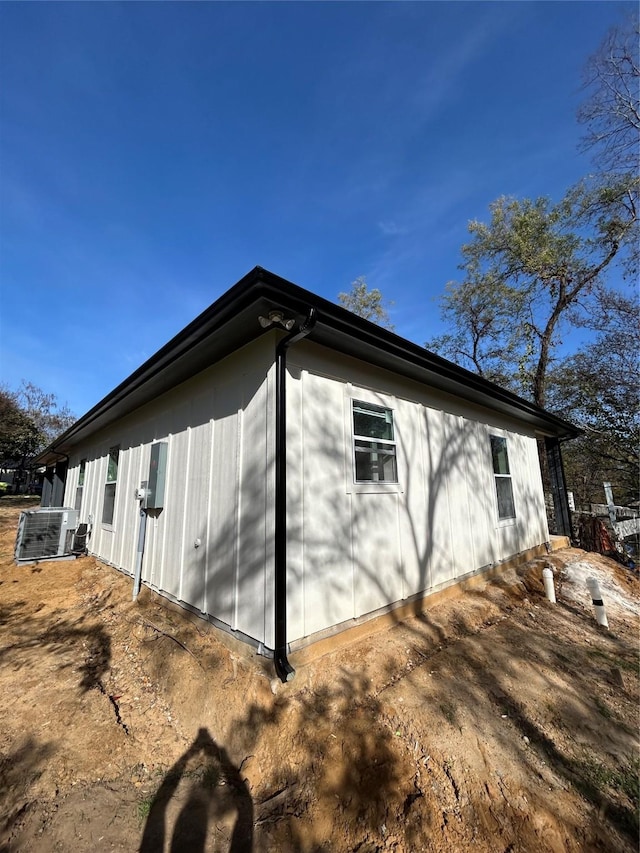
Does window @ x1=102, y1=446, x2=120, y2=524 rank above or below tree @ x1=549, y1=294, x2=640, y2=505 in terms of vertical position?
below

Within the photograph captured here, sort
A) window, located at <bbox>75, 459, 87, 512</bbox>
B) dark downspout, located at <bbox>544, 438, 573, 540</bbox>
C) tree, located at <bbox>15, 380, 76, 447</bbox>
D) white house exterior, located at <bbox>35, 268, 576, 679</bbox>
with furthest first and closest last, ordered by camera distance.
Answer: tree, located at <bbox>15, 380, 76, 447</bbox>
window, located at <bbox>75, 459, 87, 512</bbox>
dark downspout, located at <bbox>544, 438, 573, 540</bbox>
white house exterior, located at <bbox>35, 268, 576, 679</bbox>

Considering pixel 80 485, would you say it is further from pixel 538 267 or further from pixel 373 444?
pixel 538 267

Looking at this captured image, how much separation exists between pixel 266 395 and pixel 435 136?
317 inches

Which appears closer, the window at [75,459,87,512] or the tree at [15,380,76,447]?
the window at [75,459,87,512]

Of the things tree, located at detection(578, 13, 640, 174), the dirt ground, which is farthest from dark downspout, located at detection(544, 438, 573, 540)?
tree, located at detection(578, 13, 640, 174)

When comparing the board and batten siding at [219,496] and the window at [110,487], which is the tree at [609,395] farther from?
the window at [110,487]

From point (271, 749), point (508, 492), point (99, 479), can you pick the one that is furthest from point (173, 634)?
point (508, 492)

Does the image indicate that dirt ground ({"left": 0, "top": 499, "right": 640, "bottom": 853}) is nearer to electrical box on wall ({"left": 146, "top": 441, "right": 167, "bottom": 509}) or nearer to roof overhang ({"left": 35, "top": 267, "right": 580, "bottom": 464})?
electrical box on wall ({"left": 146, "top": 441, "right": 167, "bottom": 509})

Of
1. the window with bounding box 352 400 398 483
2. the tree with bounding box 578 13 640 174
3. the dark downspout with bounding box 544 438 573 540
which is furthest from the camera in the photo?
the dark downspout with bounding box 544 438 573 540

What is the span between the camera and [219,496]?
11.3 ft

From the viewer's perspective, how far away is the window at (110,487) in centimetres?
661

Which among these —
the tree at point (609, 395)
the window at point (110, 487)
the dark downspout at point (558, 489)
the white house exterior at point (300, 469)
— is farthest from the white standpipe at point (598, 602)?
the tree at point (609, 395)

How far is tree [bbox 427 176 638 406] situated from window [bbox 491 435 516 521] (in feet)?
22.8

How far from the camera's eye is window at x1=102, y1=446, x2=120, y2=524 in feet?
21.7
